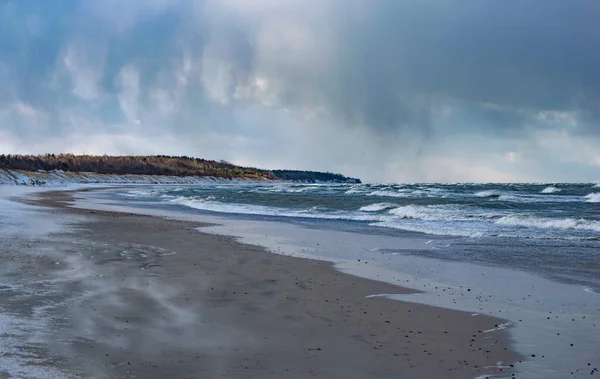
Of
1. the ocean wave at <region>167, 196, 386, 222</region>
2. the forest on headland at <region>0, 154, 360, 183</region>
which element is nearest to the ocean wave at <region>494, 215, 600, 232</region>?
the ocean wave at <region>167, 196, 386, 222</region>

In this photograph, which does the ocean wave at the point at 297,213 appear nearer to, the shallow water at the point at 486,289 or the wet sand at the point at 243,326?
the shallow water at the point at 486,289

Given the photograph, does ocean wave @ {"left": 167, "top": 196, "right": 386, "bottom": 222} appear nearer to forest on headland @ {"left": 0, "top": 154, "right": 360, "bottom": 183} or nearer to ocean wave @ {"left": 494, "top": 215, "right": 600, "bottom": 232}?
ocean wave @ {"left": 494, "top": 215, "right": 600, "bottom": 232}

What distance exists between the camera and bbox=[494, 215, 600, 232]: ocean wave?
24.5m

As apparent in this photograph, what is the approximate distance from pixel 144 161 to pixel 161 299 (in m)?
173

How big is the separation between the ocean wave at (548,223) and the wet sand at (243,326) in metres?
16.7

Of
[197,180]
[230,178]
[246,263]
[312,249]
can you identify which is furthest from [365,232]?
[230,178]

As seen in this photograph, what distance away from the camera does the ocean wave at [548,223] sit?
24.5 metres

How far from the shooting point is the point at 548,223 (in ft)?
84.6

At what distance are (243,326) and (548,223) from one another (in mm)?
22257

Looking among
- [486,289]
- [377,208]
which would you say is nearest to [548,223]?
[377,208]

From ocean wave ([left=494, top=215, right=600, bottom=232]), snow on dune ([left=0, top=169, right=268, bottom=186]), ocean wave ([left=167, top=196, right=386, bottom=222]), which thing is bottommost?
ocean wave ([left=167, top=196, right=386, bottom=222])

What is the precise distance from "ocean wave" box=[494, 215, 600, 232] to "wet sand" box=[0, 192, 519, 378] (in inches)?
656

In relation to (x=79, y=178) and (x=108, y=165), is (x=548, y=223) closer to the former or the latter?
(x=79, y=178)

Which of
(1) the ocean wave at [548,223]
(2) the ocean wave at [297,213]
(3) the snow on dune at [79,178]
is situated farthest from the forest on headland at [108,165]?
(1) the ocean wave at [548,223]
